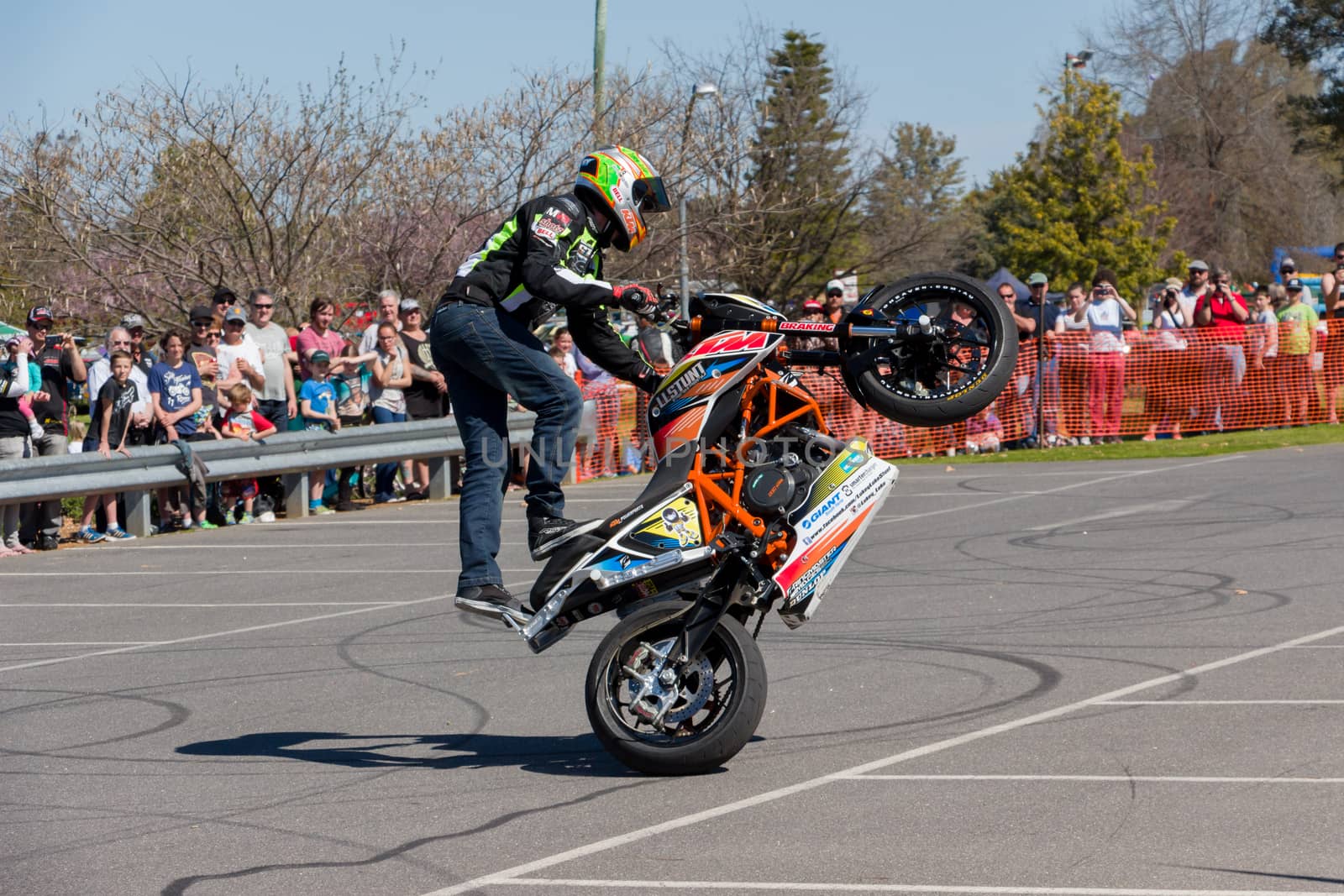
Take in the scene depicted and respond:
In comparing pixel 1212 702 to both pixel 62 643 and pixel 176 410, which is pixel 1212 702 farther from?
pixel 176 410

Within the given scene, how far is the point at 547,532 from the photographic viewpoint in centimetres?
640

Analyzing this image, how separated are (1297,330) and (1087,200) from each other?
32.0 meters

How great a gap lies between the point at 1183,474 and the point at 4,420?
435 inches

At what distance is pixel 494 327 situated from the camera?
21.0ft

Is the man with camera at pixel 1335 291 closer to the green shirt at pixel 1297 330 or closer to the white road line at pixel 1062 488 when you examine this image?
the green shirt at pixel 1297 330

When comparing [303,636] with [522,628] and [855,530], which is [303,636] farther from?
[855,530]

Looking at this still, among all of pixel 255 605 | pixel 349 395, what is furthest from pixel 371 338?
pixel 255 605

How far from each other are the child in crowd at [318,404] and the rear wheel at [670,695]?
1085 centimetres

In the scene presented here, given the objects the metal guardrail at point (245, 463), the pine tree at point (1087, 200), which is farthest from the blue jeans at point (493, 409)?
the pine tree at point (1087, 200)

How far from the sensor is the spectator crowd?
590 inches

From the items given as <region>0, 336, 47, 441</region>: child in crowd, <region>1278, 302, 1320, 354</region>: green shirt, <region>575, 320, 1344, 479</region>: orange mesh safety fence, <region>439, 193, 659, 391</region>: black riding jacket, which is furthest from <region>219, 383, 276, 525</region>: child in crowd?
<region>1278, 302, 1320, 354</region>: green shirt

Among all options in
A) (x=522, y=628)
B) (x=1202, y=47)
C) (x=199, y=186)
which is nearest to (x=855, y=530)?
(x=522, y=628)

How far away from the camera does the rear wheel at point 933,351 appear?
20.3 ft

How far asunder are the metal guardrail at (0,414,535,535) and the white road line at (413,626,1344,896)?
9.46 metres
